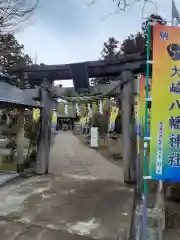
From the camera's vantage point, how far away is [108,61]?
30.1 feet

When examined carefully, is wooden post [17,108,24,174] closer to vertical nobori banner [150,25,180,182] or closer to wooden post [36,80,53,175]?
wooden post [36,80,53,175]

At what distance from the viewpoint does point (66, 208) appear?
6609 millimetres

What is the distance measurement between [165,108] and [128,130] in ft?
19.3

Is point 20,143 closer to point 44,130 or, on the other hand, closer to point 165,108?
point 44,130

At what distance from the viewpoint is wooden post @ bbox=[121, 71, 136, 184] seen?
9.17 m

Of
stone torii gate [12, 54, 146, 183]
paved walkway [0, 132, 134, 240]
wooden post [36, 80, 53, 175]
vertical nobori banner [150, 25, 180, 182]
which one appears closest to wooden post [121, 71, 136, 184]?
stone torii gate [12, 54, 146, 183]

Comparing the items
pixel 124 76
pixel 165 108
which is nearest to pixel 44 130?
pixel 124 76

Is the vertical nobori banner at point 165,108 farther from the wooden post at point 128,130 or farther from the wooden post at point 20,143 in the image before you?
the wooden post at point 20,143

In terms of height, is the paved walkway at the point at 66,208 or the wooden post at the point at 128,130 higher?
the wooden post at the point at 128,130

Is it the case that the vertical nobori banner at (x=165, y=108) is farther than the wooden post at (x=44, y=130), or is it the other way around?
the wooden post at (x=44, y=130)

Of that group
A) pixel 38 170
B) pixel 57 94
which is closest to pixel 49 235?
pixel 38 170

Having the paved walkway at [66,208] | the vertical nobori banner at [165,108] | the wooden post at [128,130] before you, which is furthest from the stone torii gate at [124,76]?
the vertical nobori banner at [165,108]

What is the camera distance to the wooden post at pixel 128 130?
9.17m

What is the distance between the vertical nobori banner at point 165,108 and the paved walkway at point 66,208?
221 centimetres
